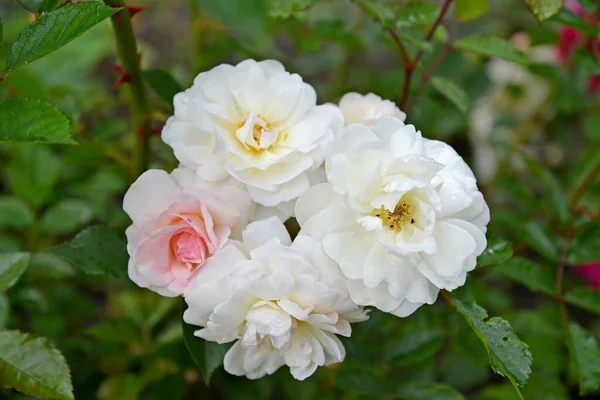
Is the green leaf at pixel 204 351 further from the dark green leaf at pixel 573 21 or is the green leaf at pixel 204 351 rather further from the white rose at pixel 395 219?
the dark green leaf at pixel 573 21

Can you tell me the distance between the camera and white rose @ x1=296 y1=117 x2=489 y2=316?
2.12ft

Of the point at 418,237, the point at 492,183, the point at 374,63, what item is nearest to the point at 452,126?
the point at 492,183

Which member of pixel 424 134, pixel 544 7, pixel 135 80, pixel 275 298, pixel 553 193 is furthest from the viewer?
pixel 424 134

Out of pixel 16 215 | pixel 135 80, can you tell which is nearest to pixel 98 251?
pixel 135 80

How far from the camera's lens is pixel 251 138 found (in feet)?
2.36

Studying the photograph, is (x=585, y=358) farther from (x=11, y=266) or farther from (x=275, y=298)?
(x=11, y=266)

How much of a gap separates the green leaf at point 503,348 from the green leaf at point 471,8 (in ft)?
1.76

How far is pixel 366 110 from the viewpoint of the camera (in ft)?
2.56

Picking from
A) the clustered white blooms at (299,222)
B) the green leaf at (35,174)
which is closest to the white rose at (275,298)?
the clustered white blooms at (299,222)

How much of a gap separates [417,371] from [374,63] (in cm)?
138

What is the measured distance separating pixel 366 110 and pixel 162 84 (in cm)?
31

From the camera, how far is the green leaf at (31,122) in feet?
2.09

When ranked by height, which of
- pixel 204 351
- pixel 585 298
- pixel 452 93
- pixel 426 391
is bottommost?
pixel 426 391

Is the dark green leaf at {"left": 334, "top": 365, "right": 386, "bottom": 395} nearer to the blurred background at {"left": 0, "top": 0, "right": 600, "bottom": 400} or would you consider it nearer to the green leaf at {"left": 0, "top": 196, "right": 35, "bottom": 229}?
the blurred background at {"left": 0, "top": 0, "right": 600, "bottom": 400}
